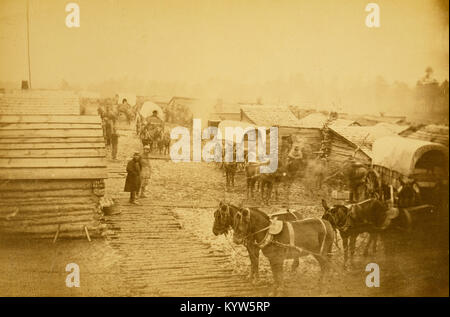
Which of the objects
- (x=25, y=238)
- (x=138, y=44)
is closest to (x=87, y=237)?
(x=25, y=238)

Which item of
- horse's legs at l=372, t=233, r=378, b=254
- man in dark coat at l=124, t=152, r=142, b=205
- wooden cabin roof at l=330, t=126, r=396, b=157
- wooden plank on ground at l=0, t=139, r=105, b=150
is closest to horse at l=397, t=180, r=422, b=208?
horse's legs at l=372, t=233, r=378, b=254

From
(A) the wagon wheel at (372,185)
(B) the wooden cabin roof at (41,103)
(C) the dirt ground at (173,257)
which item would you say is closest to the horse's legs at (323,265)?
(C) the dirt ground at (173,257)

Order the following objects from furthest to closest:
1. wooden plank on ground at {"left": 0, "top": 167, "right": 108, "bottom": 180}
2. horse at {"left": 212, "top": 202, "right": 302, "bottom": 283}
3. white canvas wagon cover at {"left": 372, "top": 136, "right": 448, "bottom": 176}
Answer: white canvas wagon cover at {"left": 372, "top": 136, "right": 448, "bottom": 176} < wooden plank on ground at {"left": 0, "top": 167, "right": 108, "bottom": 180} < horse at {"left": 212, "top": 202, "right": 302, "bottom": 283}

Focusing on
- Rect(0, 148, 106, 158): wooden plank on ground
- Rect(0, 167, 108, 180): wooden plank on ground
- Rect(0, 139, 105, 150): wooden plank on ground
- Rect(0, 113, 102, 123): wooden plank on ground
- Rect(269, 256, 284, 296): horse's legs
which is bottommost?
Rect(269, 256, 284, 296): horse's legs

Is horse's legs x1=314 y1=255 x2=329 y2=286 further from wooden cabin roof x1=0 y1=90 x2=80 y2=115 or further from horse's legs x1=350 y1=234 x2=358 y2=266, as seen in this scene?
wooden cabin roof x1=0 y1=90 x2=80 y2=115

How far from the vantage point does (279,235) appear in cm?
641

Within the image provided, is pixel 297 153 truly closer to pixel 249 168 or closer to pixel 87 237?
pixel 249 168

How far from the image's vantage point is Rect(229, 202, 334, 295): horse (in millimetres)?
6398

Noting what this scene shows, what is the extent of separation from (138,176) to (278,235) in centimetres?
210

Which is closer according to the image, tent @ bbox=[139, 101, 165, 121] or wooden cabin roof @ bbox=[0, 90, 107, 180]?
wooden cabin roof @ bbox=[0, 90, 107, 180]

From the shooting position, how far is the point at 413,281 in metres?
7.20

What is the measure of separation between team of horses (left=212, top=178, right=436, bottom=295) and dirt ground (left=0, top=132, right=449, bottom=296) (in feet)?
0.69

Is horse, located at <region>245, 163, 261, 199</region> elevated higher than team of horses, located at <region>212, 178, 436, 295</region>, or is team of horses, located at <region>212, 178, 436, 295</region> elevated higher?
horse, located at <region>245, 163, 261, 199</region>

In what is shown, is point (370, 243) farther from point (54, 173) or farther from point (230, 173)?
point (54, 173)
